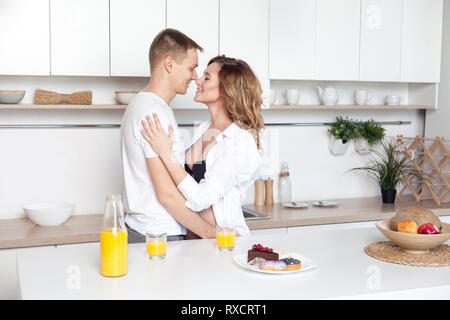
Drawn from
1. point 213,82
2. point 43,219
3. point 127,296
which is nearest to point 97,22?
point 213,82

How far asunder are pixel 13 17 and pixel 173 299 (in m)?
2.04

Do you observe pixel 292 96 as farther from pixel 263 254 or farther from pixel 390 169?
pixel 263 254

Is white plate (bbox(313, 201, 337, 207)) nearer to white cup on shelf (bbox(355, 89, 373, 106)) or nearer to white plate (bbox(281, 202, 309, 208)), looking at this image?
white plate (bbox(281, 202, 309, 208))

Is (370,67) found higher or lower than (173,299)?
higher

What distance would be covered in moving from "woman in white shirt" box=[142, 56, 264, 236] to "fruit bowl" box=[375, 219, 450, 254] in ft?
2.18

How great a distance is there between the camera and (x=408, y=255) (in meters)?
1.90

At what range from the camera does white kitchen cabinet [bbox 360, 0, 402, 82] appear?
12.2 feet

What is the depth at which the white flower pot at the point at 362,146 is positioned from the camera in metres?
4.13

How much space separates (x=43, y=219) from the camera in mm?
2990

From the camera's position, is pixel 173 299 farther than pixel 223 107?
No

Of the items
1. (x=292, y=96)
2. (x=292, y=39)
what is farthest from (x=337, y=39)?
(x=292, y=96)

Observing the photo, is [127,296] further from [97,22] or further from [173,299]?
[97,22]

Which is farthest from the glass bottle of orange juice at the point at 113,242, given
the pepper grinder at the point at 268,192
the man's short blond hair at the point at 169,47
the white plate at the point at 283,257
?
the pepper grinder at the point at 268,192

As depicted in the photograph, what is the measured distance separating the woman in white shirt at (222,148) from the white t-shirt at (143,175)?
0.16ft
